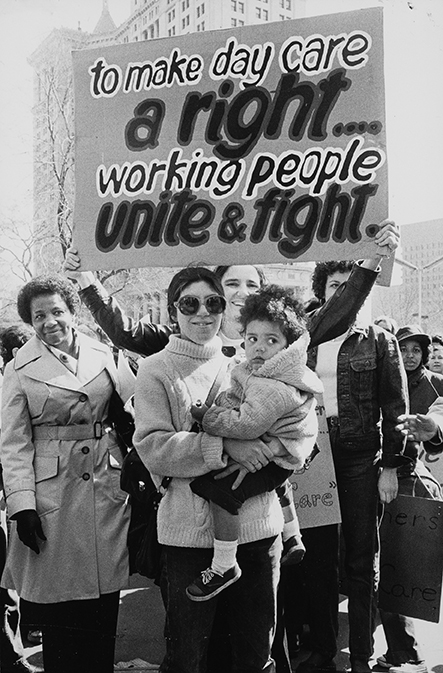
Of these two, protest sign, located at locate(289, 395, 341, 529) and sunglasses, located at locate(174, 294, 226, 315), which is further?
protest sign, located at locate(289, 395, 341, 529)

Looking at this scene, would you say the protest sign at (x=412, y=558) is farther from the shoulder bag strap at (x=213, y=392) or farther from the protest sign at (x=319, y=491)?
the shoulder bag strap at (x=213, y=392)

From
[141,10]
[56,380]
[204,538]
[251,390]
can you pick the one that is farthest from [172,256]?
[141,10]

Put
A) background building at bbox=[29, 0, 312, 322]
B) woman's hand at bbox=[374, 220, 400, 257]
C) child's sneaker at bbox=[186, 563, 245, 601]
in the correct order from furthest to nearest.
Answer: background building at bbox=[29, 0, 312, 322], woman's hand at bbox=[374, 220, 400, 257], child's sneaker at bbox=[186, 563, 245, 601]

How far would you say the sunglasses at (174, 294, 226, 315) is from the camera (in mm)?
2691

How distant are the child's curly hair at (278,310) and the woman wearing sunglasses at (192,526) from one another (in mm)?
308

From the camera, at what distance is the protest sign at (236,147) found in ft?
10.3

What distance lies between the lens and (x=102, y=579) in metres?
3.10

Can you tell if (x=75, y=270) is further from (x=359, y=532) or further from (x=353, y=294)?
(x=359, y=532)

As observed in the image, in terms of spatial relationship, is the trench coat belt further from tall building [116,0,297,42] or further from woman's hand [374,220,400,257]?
tall building [116,0,297,42]

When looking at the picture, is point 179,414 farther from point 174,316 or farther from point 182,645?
point 182,645

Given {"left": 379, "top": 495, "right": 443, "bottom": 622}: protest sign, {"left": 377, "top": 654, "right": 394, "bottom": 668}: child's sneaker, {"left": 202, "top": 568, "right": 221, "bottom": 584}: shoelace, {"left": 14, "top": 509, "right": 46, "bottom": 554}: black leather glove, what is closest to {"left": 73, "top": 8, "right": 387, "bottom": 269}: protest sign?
{"left": 14, "top": 509, "right": 46, "bottom": 554}: black leather glove

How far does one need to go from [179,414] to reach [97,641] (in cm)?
124

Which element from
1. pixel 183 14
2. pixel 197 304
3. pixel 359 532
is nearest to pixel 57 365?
pixel 197 304

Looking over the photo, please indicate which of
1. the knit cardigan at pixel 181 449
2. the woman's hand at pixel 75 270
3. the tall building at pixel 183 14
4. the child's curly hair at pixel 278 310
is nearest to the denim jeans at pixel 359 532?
the knit cardigan at pixel 181 449
